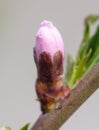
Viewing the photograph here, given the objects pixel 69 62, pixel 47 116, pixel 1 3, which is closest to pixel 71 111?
pixel 47 116

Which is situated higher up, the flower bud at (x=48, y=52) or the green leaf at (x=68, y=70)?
the flower bud at (x=48, y=52)

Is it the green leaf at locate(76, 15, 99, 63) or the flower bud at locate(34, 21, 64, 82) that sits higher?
the flower bud at locate(34, 21, 64, 82)

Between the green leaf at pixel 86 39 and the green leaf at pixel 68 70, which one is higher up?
the green leaf at pixel 86 39

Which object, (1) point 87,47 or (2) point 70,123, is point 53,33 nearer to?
(1) point 87,47

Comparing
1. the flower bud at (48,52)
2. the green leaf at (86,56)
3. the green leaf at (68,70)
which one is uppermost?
the flower bud at (48,52)

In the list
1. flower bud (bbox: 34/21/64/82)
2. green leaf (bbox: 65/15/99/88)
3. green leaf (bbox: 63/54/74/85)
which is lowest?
green leaf (bbox: 63/54/74/85)

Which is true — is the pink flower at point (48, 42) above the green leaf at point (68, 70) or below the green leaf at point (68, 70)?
above

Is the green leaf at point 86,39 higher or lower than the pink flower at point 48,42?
lower

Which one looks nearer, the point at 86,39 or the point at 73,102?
the point at 73,102

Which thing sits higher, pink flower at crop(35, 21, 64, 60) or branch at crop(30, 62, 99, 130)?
Result: pink flower at crop(35, 21, 64, 60)

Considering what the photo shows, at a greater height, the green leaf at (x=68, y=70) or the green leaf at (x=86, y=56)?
the green leaf at (x=86, y=56)

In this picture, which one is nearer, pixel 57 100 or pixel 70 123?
pixel 57 100
